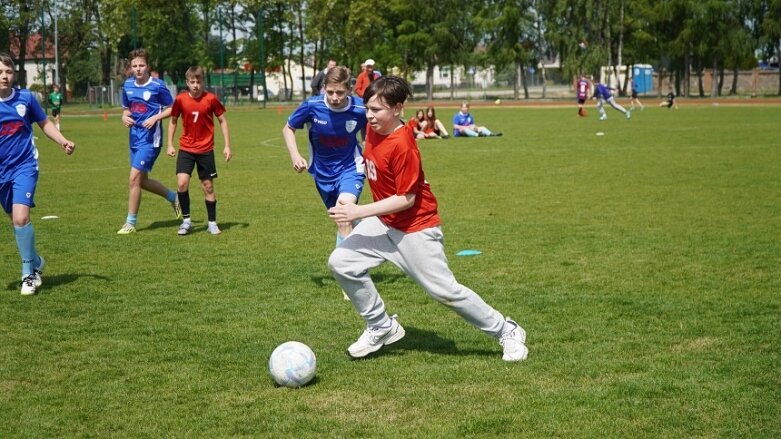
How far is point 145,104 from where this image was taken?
40.2 ft

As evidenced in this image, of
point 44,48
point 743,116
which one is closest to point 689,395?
point 743,116

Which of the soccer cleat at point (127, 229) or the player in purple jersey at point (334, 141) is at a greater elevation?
the player in purple jersey at point (334, 141)

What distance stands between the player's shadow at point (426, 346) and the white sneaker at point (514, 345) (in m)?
0.24

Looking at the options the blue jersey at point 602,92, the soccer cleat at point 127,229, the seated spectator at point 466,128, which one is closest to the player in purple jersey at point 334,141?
Answer: the soccer cleat at point 127,229

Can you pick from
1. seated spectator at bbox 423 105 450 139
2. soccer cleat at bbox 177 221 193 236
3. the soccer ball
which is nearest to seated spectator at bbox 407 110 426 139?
seated spectator at bbox 423 105 450 139

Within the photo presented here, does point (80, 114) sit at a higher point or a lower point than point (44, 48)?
lower

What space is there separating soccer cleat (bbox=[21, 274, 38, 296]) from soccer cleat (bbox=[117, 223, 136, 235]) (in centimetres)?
345

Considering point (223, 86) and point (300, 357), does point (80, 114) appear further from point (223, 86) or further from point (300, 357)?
point (300, 357)

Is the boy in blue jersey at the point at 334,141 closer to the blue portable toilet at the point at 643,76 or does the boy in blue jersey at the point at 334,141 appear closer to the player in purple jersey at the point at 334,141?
the player in purple jersey at the point at 334,141

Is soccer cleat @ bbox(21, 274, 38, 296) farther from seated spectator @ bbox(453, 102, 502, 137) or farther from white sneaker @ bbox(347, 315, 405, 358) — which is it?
seated spectator @ bbox(453, 102, 502, 137)

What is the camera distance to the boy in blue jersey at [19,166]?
8.39 m

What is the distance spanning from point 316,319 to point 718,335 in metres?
3.02

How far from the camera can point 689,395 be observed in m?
5.29

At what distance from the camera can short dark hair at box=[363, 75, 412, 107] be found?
5.77 metres
